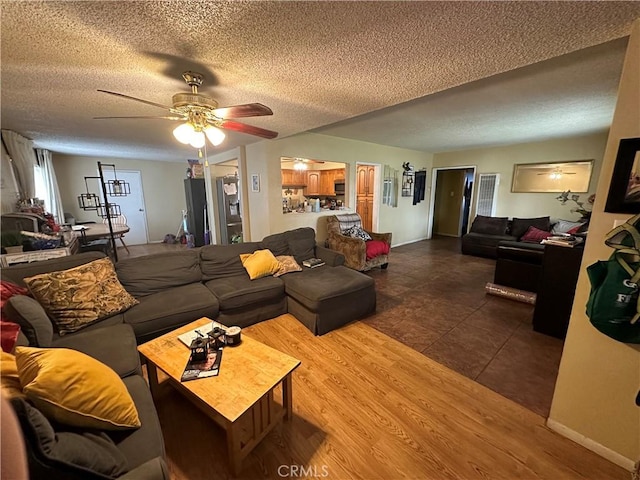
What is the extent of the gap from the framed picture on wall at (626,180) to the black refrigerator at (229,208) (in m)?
5.27

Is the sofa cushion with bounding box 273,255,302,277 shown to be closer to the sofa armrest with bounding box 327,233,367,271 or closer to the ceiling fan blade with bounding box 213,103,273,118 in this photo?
the sofa armrest with bounding box 327,233,367,271

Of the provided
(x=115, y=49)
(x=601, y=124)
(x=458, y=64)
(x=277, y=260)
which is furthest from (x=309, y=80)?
(x=601, y=124)

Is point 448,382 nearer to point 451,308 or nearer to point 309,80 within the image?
point 451,308

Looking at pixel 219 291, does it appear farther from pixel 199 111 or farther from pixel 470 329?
pixel 470 329

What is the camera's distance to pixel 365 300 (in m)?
2.83

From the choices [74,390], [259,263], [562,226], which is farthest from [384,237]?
[74,390]

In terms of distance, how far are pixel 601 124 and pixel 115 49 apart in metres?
5.63

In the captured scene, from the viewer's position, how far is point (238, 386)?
4.39 feet

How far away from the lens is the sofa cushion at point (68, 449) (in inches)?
28.0

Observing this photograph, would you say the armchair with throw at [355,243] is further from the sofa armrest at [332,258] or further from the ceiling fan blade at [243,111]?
the ceiling fan blade at [243,111]

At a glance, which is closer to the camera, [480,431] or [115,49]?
[115,49]

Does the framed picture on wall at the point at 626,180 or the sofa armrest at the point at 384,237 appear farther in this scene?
the sofa armrest at the point at 384,237

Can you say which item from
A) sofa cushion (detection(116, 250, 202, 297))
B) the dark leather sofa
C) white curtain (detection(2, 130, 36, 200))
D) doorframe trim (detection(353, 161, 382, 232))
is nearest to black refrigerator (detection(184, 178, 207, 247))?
white curtain (detection(2, 130, 36, 200))

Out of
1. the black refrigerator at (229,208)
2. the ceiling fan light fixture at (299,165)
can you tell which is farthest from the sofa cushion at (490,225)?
the black refrigerator at (229,208)
